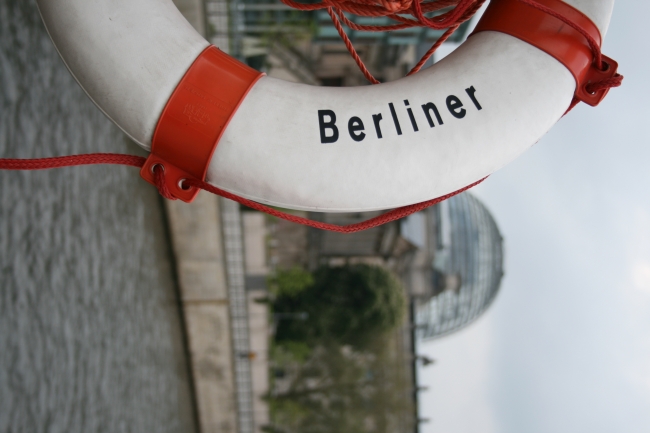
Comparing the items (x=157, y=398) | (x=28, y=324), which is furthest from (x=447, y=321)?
(x=28, y=324)

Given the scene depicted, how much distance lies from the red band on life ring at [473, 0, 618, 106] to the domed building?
20843 millimetres

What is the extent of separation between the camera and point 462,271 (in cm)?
3241

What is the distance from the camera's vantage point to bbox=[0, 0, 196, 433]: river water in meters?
4.54

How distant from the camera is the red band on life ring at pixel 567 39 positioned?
229 cm

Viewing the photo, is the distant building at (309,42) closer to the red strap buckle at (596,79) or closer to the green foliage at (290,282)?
the green foliage at (290,282)

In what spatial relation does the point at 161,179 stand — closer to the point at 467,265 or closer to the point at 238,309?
the point at 238,309

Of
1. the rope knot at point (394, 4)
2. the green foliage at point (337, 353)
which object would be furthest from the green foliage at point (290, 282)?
the rope knot at point (394, 4)

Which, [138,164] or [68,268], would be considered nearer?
[138,164]

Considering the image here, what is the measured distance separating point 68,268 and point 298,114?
15.0ft

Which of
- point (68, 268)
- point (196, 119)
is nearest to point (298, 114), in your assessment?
point (196, 119)

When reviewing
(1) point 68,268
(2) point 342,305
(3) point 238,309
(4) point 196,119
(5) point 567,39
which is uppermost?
(5) point 567,39

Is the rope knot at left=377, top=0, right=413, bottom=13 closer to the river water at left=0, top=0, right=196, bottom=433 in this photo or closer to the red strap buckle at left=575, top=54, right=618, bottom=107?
the red strap buckle at left=575, top=54, right=618, bottom=107

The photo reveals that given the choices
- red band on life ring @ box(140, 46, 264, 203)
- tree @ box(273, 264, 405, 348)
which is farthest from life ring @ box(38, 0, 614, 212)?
tree @ box(273, 264, 405, 348)

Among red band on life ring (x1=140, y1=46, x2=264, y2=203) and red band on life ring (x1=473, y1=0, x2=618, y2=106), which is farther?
red band on life ring (x1=473, y1=0, x2=618, y2=106)
